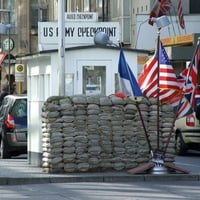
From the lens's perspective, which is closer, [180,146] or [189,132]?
[189,132]

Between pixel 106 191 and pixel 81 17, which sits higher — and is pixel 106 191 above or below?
below

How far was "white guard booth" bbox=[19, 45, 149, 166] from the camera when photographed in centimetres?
1847

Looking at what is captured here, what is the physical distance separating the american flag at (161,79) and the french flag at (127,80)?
391mm

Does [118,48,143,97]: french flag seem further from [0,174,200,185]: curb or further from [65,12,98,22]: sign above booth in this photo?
[65,12,98,22]: sign above booth

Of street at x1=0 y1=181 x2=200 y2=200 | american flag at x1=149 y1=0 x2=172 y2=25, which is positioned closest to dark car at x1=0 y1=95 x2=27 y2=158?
street at x1=0 y1=181 x2=200 y2=200

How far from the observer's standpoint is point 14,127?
72.1 feet

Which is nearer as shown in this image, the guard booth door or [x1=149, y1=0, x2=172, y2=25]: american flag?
the guard booth door

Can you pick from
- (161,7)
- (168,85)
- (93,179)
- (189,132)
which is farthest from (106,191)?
(161,7)

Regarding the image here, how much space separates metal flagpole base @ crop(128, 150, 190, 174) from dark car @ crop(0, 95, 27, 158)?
5.16 metres

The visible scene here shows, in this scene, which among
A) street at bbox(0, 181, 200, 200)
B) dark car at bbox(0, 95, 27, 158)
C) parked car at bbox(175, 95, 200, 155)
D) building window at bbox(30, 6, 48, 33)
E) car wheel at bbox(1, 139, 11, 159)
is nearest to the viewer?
street at bbox(0, 181, 200, 200)

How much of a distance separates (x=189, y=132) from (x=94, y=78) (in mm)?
6673

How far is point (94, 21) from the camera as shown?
20.5m

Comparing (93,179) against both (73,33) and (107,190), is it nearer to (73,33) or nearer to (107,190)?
(107,190)

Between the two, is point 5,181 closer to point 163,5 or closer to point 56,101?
point 56,101
